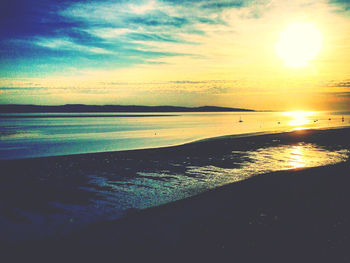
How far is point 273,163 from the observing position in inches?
800

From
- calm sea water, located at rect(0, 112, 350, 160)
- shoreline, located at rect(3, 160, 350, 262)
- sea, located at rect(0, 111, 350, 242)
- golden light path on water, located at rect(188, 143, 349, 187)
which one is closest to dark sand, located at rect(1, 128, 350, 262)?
shoreline, located at rect(3, 160, 350, 262)

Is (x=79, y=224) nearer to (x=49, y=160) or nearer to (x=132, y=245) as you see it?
(x=132, y=245)

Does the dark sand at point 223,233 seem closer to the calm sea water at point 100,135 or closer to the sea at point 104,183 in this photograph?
the sea at point 104,183

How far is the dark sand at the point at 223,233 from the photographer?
664 centimetres

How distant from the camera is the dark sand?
21.8 feet

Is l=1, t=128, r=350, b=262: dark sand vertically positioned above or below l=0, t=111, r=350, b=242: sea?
above

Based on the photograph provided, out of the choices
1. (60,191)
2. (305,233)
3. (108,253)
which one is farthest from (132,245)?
(60,191)

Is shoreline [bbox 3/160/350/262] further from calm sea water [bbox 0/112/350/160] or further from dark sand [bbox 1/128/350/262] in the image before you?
calm sea water [bbox 0/112/350/160]

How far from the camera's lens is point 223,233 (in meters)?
7.76

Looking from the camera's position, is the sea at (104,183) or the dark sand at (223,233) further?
the sea at (104,183)

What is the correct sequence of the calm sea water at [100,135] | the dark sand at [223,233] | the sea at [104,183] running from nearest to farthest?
the dark sand at [223,233], the sea at [104,183], the calm sea water at [100,135]

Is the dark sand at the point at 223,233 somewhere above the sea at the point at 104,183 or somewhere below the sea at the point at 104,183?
above

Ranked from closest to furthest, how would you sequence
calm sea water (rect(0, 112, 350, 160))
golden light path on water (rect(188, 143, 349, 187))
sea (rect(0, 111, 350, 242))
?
sea (rect(0, 111, 350, 242))
golden light path on water (rect(188, 143, 349, 187))
calm sea water (rect(0, 112, 350, 160))

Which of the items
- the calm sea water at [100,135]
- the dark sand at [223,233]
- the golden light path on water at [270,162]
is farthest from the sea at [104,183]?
the calm sea water at [100,135]
